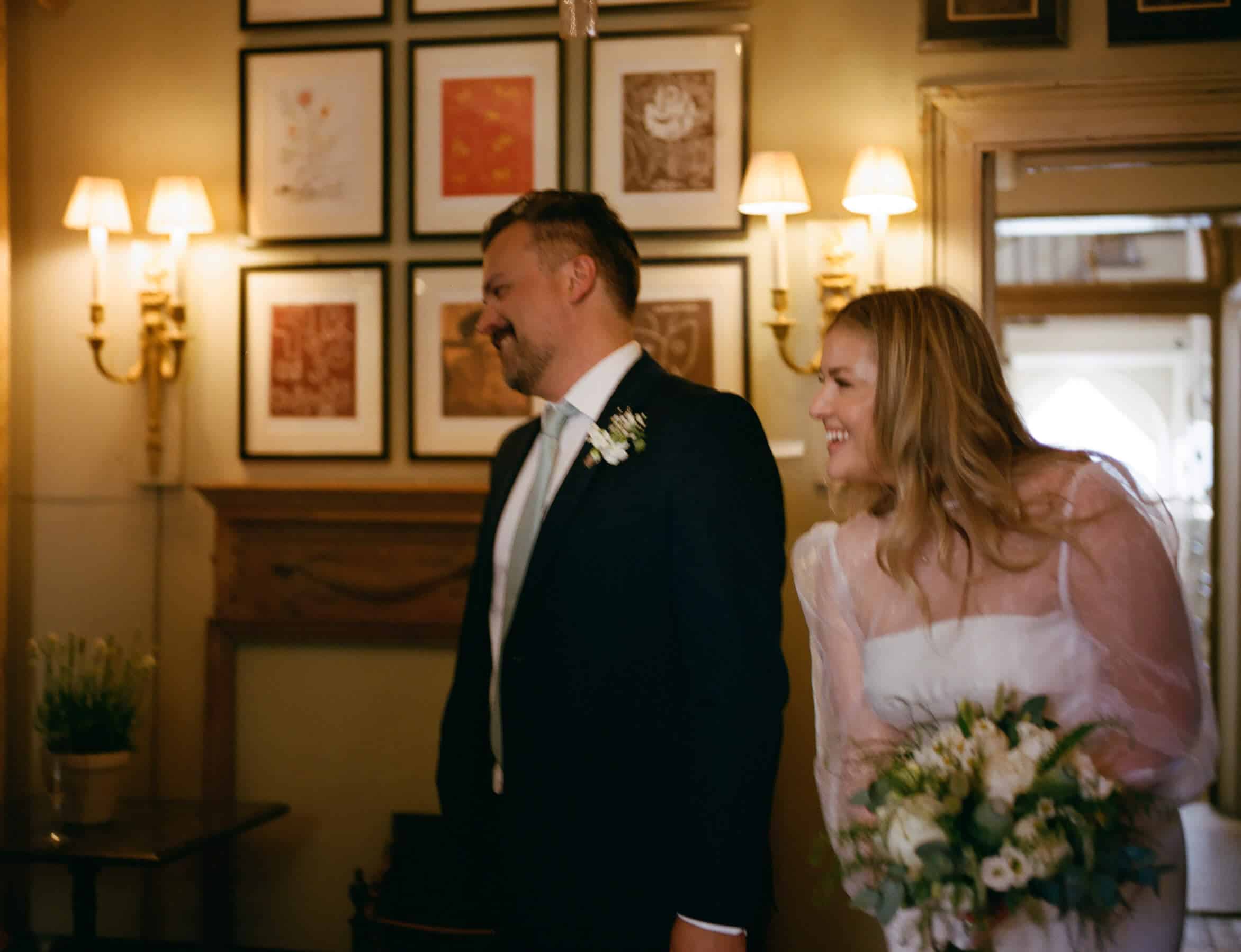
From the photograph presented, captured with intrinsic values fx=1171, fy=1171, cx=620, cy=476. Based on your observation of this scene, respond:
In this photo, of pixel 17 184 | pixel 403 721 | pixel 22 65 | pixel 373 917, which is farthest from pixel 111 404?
pixel 373 917

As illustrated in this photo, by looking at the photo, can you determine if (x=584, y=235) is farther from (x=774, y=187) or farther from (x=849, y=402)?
(x=774, y=187)

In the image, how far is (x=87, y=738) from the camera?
3.06 m

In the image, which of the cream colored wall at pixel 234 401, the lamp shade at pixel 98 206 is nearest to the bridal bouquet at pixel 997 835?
the cream colored wall at pixel 234 401

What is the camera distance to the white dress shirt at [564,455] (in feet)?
7.02

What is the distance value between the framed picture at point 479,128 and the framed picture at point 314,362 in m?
0.29

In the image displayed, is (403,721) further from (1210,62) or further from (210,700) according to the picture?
(1210,62)

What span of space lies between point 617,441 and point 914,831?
→ 2.74 ft

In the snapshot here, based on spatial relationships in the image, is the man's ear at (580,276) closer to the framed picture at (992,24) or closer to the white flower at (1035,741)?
the white flower at (1035,741)

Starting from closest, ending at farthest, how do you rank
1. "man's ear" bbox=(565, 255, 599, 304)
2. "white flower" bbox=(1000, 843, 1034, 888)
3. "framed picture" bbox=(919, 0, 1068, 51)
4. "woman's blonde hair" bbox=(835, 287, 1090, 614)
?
"white flower" bbox=(1000, 843, 1034, 888)
"woman's blonde hair" bbox=(835, 287, 1090, 614)
"man's ear" bbox=(565, 255, 599, 304)
"framed picture" bbox=(919, 0, 1068, 51)

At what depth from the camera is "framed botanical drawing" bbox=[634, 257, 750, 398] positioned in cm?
342

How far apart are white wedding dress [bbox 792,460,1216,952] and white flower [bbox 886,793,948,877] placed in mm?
212

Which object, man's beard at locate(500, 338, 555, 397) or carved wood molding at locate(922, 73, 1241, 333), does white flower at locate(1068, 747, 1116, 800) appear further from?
carved wood molding at locate(922, 73, 1241, 333)

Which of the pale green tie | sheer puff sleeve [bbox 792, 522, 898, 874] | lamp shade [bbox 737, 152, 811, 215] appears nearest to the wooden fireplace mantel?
lamp shade [bbox 737, 152, 811, 215]

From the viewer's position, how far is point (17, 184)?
3.80 meters
